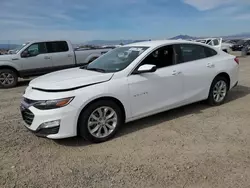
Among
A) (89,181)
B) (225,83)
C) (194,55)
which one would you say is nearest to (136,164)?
(89,181)

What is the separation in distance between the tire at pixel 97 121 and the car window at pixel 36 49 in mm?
7431

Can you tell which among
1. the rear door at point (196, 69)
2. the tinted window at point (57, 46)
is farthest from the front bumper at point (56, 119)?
the tinted window at point (57, 46)

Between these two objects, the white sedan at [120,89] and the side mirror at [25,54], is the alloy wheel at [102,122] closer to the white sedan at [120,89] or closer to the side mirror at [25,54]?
the white sedan at [120,89]

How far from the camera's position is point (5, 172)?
342 centimetres

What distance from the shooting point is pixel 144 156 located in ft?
12.2

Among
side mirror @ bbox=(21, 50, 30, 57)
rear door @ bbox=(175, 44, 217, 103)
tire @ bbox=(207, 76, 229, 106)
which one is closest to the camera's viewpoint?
rear door @ bbox=(175, 44, 217, 103)

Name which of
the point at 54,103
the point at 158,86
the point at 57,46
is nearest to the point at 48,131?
the point at 54,103

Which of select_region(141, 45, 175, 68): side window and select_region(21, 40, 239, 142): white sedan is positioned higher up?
select_region(141, 45, 175, 68): side window

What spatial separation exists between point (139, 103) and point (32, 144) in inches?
74.8

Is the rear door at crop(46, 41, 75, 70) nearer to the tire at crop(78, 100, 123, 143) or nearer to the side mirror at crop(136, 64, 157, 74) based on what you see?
the side mirror at crop(136, 64, 157, 74)

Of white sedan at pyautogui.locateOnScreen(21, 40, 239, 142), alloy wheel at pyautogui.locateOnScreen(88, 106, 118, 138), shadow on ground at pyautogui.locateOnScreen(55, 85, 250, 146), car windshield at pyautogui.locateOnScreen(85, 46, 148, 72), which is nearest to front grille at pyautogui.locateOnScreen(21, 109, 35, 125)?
white sedan at pyautogui.locateOnScreen(21, 40, 239, 142)

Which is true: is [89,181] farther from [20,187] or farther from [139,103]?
[139,103]

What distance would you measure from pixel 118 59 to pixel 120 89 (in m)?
0.91

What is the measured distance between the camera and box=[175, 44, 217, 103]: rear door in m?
5.27
